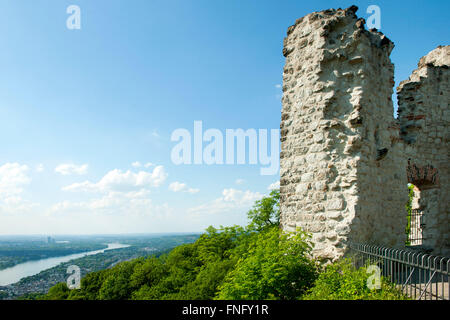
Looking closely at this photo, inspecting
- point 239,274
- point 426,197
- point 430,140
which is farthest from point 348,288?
point 430,140

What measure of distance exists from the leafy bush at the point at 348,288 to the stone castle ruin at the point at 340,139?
702 millimetres

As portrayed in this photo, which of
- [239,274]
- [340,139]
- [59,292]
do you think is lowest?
[59,292]

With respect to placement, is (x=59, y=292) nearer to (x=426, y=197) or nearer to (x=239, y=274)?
(x=239, y=274)

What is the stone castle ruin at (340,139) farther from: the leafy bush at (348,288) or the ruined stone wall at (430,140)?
the ruined stone wall at (430,140)

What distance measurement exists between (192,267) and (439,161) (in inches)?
321

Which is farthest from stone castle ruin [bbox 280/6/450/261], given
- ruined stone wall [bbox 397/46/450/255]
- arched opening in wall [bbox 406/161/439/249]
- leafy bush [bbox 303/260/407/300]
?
ruined stone wall [bbox 397/46/450/255]

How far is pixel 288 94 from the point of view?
713 cm

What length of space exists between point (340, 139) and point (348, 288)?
9.80 ft

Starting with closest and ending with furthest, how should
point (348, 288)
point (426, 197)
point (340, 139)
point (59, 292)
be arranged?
1. point (348, 288)
2. point (340, 139)
3. point (426, 197)
4. point (59, 292)

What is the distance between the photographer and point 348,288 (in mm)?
4324

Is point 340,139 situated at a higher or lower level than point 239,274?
higher

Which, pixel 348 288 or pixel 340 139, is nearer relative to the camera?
pixel 348 288

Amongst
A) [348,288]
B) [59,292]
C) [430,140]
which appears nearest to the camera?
[348,288]

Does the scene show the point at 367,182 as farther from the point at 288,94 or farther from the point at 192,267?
the point at 192,267
